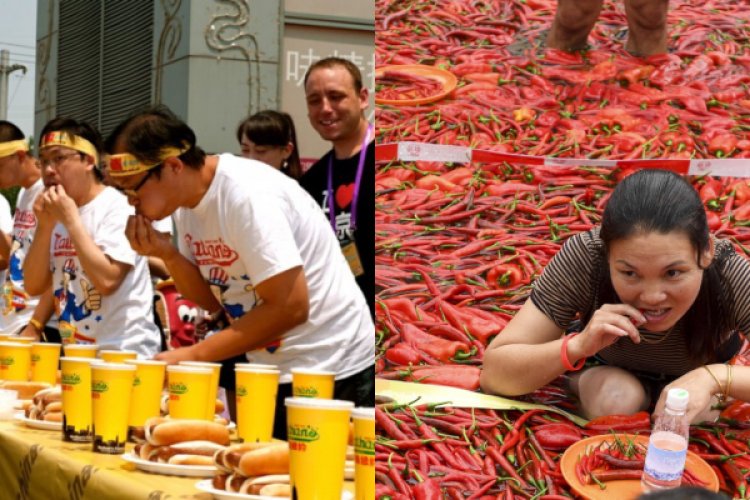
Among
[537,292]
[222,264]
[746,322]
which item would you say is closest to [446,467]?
[537,292]

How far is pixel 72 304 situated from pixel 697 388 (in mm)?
2188

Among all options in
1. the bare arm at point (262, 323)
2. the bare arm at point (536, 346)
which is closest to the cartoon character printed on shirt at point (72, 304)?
the bare arm at point (262, 323)

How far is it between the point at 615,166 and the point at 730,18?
0.27 meters

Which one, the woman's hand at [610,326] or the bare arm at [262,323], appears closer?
the woman's hand at [610,326]

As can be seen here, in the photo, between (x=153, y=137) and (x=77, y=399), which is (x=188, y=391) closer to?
(x=77, y=399)

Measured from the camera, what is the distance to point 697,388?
4.38ft

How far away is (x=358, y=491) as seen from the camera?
4.64ft

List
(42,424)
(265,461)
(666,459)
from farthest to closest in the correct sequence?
(42,424) → (265,461) → (666,459)

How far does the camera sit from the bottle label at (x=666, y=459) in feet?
4.27

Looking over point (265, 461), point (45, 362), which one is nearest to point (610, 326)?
point (265, 461)

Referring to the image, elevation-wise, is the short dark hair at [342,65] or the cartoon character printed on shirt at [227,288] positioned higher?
the short dark hair at [342,65]

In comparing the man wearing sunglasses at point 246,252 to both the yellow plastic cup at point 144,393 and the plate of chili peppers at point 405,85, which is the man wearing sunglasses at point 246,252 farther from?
the plate of chili peppers at point 405,85

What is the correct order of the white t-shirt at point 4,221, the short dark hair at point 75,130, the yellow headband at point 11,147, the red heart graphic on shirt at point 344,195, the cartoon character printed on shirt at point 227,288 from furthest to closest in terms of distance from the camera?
the white t-shirt at point 4,221 → the yellow headband at point 11,147 → the short dark hair at point 75,130 → the red heart graphic on shirt at point 344,195 → the cartoon character printed on shirt at point 227,288

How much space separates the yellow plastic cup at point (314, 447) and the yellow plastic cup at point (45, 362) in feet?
4.50
